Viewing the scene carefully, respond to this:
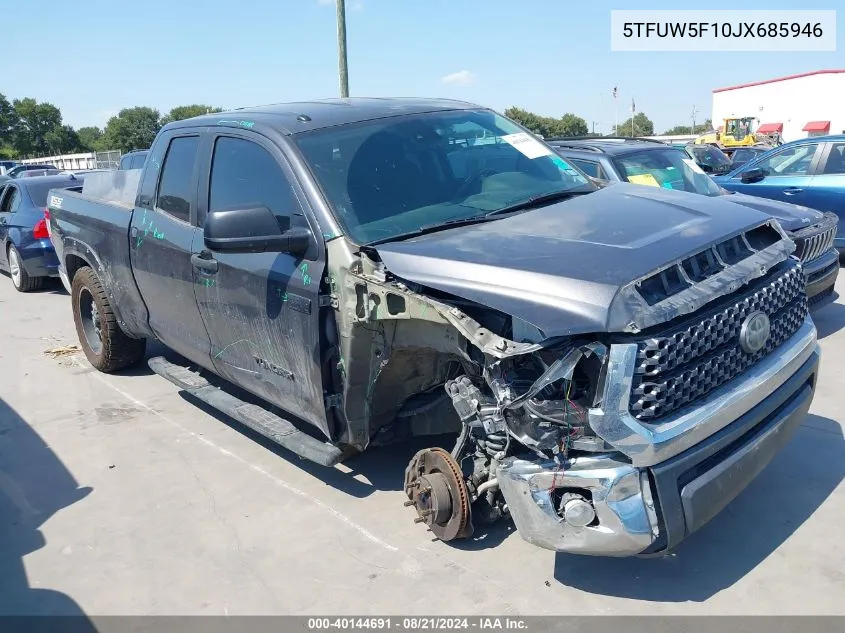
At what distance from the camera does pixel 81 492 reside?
4312 mm

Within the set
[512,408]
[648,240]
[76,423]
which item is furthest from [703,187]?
[76,423]

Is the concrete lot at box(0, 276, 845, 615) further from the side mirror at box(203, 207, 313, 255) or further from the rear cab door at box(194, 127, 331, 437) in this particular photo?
the side mirror at box(203, 207, 313, 255)

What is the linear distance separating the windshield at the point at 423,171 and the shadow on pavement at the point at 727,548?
1749 mm

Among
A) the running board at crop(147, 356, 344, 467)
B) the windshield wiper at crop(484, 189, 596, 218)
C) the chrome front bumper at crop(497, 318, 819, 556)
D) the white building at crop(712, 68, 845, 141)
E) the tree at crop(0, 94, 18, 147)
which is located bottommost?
the running board at crop(147, 356, 344, 467)

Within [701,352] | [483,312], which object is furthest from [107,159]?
[701,352]

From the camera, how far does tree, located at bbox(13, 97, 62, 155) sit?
278ft

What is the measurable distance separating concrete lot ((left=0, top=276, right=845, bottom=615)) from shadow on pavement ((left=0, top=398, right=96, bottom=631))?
0.01m

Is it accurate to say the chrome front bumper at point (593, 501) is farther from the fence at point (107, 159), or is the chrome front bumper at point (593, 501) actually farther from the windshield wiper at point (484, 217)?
the fence at point (107, 159)

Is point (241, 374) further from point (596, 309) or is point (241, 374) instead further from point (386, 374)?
point (596, 309)

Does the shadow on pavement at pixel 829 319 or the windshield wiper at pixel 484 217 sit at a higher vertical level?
the windshield wiper at pixel 484 217

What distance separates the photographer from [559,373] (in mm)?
2633

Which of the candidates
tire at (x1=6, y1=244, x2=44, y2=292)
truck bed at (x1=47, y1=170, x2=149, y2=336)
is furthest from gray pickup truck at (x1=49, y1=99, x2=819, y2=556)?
tire at (x1=6, y1=244, x2=44, y2=292)

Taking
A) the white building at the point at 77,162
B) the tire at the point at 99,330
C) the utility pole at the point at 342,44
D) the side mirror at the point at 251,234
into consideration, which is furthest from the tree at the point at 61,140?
the side mirror at the point at 251,234

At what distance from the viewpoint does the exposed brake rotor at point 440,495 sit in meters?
3.36
